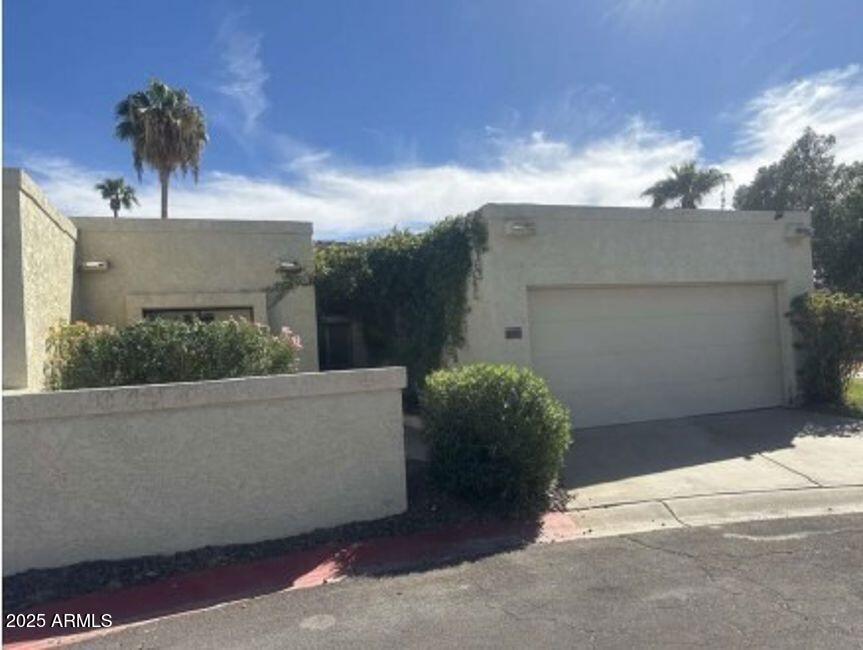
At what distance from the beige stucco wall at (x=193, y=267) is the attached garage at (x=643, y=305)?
324cm

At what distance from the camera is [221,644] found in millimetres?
4297

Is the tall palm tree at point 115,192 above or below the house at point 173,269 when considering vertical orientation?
above

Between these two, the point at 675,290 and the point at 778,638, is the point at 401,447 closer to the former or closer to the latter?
the point at 778,638

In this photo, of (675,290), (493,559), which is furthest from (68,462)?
(675,290)

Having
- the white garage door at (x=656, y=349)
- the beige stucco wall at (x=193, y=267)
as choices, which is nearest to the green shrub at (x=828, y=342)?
the white garage door at (x=656, y=349)

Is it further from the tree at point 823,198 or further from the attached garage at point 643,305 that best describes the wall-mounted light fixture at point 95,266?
the tree at point 823,198

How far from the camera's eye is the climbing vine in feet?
34.3

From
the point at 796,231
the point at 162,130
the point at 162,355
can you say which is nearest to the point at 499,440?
the point at 162,355

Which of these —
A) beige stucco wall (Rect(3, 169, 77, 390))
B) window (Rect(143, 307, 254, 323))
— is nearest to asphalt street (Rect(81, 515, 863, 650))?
beige stucco wall (Rect(3, 169, 77, 390))

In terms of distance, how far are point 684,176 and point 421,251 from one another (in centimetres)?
2355

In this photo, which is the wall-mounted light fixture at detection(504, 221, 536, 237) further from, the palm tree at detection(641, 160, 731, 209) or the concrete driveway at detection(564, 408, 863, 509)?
the palm tree at detection(641, 160, 731, 209)

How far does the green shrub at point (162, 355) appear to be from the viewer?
270 inches

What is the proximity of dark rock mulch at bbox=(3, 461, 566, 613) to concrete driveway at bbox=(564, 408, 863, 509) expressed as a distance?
3.56 feet

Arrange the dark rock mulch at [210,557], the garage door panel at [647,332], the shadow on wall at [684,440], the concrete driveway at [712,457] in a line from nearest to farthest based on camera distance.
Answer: the dark rock mulch at [210,557] → the concrete driveway at [712,457] → the shadow on wall at [684,440] → the garage door panel at [647,332]
